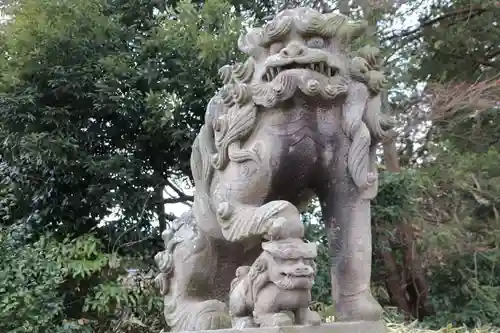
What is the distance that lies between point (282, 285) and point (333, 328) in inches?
8.9

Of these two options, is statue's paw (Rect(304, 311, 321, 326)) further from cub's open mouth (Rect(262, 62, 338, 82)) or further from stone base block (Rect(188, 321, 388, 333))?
cub's open mouth (Rect(262, 62, 338, 82))

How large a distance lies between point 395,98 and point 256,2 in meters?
1.60

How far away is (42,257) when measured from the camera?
3.77 m

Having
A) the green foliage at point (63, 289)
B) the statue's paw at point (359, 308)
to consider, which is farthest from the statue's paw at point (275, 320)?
the green foliage at point (63, 289)

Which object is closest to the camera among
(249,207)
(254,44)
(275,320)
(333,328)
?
(275,320)

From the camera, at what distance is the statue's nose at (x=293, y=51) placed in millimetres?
1867

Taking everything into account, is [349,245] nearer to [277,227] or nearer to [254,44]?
[277,227]

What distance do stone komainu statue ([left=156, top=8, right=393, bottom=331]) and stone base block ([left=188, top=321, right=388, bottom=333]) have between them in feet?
0.23

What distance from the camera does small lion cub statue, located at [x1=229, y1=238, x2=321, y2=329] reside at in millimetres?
1610

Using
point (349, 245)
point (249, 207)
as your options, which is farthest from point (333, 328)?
point (249, 207)

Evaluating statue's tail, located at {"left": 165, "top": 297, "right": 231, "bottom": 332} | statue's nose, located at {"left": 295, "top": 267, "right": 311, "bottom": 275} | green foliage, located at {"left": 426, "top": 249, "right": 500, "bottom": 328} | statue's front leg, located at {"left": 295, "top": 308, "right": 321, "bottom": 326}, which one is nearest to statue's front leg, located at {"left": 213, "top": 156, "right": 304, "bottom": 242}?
statue's nose, located at {"left": 295, "top": 267, "right": 311, "bottom": 275}

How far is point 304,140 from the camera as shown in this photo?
1.91 metres

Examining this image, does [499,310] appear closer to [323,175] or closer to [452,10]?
[452,10]

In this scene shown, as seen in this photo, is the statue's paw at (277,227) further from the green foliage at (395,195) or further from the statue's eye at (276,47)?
the green foliage at (395,195)
